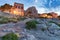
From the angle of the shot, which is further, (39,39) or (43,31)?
(43,31)

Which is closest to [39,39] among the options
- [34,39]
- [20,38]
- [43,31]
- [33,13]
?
[34,39]

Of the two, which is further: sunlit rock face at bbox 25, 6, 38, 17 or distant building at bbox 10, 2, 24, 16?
distant building at bbox 10, 2, 24, 16

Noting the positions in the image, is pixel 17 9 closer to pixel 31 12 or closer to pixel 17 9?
pixel 17 9

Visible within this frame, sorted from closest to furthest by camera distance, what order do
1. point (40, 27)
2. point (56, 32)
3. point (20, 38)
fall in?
point (20, 38) < point (56, 32) < point (40, 27)

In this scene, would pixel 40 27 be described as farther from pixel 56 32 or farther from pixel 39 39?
pixel 39 39

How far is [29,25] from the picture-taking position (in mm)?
21781

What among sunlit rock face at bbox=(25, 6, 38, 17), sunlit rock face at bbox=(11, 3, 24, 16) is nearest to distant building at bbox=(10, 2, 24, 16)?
sunlit rock face at bbox=(11, 3, 24, 16)

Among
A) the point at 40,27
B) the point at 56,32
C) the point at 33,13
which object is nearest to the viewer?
the point at 56,32

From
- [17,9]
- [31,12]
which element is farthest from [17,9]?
[31,12]

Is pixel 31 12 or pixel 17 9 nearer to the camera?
pixel 17 9

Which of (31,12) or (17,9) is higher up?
(17,9)

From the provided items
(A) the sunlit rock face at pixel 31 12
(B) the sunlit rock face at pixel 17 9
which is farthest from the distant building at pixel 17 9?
(A) the sunlit rock face at pixel 31 12

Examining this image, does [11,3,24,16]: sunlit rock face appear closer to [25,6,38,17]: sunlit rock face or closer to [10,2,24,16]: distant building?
[10,2,24,16]: distant building

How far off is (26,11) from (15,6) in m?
4.21
